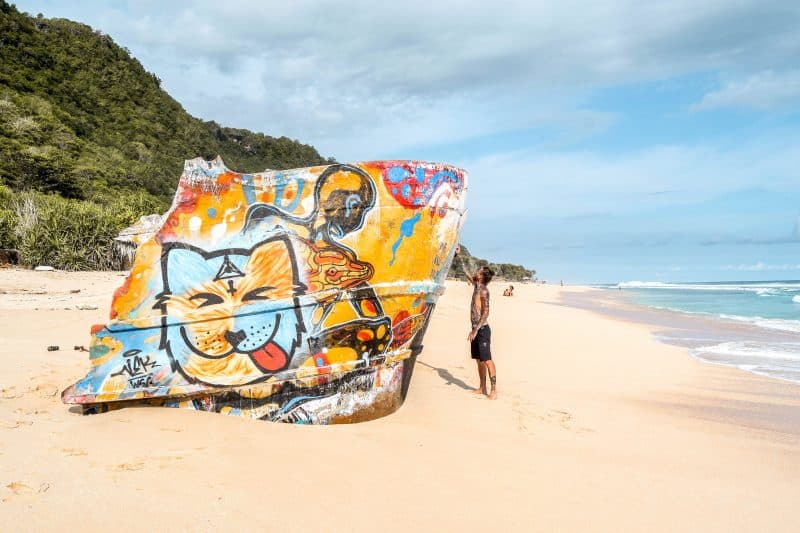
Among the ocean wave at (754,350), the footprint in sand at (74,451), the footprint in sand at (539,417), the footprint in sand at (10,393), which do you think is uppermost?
the footprint in sand at (10,393)

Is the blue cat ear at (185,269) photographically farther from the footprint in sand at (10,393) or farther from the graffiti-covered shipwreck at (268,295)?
the footprint in sand at (10,393)

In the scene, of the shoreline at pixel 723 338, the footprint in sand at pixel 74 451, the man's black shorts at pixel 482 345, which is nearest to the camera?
Answer: the footprint in sand at pixel 74 451

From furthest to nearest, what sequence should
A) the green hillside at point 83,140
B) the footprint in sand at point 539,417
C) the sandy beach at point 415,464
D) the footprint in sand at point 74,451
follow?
the green hillside at point 83,140, the footprint in sand at point 539,417, the footprint in sand at point 74,451, the sandy beach at point 415,464

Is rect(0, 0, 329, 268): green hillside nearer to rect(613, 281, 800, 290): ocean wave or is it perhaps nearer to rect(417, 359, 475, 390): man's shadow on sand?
rect(417, 359, 475, 390): man's shadow on sand

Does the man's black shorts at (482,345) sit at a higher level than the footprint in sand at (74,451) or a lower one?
higher

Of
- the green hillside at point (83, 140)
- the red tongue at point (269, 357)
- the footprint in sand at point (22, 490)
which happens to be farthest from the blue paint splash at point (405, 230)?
the green hillside at point (83, 140)

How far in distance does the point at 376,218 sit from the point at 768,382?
799 centimetres

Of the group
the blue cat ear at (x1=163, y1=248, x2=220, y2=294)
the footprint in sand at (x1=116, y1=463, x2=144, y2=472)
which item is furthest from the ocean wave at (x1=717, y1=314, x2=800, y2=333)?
the footprint in sand at (x1=116, y1=463, x2=144, y2=472)

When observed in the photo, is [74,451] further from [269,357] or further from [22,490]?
[269,357]

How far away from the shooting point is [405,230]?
5.07 m

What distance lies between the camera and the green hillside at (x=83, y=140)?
20000 mm

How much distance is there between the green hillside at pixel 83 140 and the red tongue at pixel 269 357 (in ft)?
57.8

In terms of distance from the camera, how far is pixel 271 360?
4.80m

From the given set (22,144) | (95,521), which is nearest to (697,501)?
(95,521)
